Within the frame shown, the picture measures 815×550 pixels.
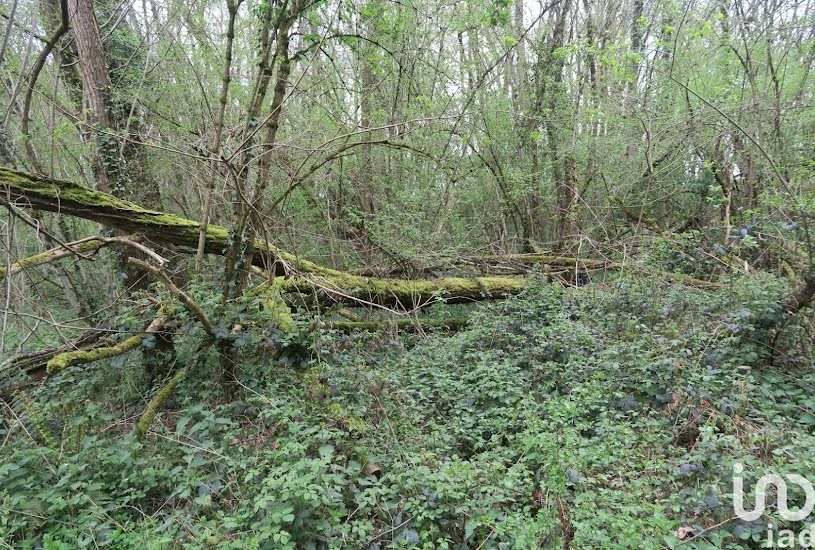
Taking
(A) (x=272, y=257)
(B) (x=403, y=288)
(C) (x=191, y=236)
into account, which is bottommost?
(B) (x=403, y=288)

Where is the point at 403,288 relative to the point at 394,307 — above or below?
above

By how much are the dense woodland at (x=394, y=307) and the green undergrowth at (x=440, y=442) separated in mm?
22

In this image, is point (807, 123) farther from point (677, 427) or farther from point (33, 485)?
point (33, 485)

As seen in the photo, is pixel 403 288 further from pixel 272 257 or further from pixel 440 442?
pixel 440 442

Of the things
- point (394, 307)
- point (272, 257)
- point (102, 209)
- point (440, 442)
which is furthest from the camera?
point (394, 307)

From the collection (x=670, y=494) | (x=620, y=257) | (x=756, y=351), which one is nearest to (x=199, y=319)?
(x=670, y=494)

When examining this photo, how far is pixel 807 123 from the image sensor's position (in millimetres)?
5105

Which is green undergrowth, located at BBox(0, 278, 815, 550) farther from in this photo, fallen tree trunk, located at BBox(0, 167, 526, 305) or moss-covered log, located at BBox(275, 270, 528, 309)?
fallen tree trunk, located at BBox(0, 167, 526, 305)

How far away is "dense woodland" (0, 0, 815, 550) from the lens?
2.42m

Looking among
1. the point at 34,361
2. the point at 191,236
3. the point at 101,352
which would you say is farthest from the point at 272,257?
the point at 34,361

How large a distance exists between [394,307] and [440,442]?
2751mm

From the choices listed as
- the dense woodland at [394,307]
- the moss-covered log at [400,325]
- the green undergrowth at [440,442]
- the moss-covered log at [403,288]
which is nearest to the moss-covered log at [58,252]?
the dense woodland at [394,307]

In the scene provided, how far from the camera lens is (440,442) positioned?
3.01m

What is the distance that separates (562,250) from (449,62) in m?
4.04
